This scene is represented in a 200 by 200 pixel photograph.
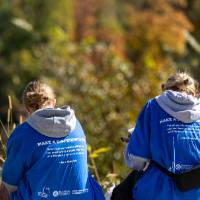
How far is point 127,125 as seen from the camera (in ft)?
40.3

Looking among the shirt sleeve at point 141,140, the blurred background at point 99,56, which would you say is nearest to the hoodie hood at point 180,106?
the shirt sleeve at point 141,140

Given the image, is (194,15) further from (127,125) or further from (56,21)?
(127,125)

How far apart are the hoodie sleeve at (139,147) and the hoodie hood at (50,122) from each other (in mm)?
459

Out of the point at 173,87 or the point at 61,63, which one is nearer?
the point at 173,87

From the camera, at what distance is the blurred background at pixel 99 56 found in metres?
13.4

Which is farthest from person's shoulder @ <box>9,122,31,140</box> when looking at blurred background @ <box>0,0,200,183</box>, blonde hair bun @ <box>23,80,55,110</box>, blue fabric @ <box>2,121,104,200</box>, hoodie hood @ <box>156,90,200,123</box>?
blurred background @ <box>0,0,200,183</box>

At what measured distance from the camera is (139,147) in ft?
18.1

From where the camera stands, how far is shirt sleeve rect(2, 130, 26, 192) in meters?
5.45

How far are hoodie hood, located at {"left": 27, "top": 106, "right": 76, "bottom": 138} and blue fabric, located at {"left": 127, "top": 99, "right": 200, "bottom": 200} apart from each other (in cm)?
48

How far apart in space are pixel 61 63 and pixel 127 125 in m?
8.51

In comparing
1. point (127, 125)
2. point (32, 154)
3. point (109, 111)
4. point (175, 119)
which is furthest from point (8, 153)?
point (109, 111)

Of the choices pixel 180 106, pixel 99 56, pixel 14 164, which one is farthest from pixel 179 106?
pixel 99 56

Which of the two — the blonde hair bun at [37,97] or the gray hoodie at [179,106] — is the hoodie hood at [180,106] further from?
the blonde hair bun at [37,97]

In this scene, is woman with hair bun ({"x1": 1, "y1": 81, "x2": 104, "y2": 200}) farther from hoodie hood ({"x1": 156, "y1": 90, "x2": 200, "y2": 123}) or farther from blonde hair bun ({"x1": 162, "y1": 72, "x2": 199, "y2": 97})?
blonde hair bun ({"x1": 162, "y1": 72, "x2": 199, "y2": 97})
